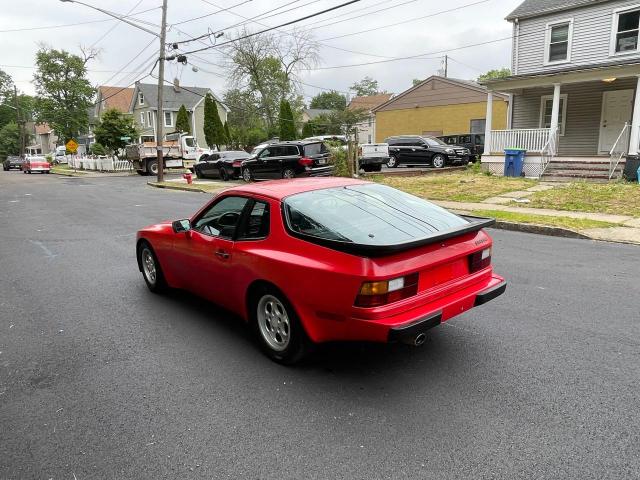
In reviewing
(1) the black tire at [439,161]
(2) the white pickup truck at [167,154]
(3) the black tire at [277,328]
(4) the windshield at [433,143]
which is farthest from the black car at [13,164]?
(3) the black tire at [277,328]

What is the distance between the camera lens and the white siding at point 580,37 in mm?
18062

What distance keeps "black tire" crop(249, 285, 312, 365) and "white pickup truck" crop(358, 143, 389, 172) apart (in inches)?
669

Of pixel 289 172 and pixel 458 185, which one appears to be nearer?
pixel 458 185

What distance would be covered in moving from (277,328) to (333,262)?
879mm

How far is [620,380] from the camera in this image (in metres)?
→ 3.38

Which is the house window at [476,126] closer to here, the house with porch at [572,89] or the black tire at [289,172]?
the house with porch at [572,89]

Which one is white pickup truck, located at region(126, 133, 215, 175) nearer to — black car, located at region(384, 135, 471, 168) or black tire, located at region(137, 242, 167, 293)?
black car, located at region(384, 135, 471, 168)

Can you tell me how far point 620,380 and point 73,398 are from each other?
3.85 metres

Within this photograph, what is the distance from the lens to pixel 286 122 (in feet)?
146

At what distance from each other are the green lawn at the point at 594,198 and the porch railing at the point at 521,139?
3.93 metres

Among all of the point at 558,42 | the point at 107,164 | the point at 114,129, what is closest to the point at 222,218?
the point at 558,42

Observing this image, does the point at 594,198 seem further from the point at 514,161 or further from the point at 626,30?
the point at 626,30

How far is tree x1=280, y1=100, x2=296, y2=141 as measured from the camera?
145 ft

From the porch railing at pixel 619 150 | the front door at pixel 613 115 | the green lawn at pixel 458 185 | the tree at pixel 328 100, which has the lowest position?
the green lawn at pixel 458 185
